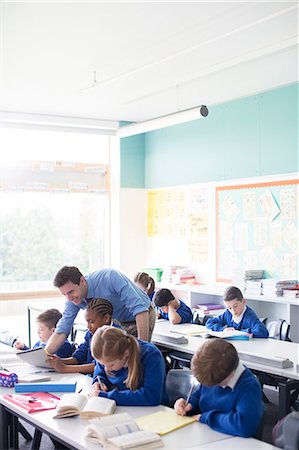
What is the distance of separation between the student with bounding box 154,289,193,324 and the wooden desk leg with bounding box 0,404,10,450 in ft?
8.03

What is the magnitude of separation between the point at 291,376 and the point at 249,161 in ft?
11.4

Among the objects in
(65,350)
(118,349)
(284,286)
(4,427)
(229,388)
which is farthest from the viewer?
(284,286)

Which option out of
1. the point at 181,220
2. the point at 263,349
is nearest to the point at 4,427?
the point at 263,349

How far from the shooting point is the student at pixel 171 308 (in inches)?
221

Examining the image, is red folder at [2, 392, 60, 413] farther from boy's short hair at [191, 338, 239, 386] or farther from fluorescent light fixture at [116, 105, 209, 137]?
fluorescent light fixture at [116, 105, 209, 137]

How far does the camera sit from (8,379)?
3.49m

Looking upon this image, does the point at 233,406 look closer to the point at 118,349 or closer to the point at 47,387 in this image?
the point at 118,349

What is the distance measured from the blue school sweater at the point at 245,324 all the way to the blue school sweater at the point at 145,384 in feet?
5.79

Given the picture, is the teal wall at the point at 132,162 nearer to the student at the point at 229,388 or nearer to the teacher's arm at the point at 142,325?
the teacher's arm at the point at 142,325

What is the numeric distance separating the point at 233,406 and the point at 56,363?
1410 mm

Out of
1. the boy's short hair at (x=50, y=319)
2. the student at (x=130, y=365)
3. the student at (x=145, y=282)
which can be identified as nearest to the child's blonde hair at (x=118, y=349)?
the student at (x=130, y=365)

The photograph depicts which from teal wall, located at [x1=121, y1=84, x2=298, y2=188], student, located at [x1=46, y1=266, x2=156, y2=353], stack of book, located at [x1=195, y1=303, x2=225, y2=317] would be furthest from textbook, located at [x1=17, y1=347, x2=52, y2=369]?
teal wall, located at [x1=121, y1=84, x2=298, y2=188]

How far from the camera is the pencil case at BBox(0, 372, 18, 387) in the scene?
3492 millimetres

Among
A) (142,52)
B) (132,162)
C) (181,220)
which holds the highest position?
(142,52)
